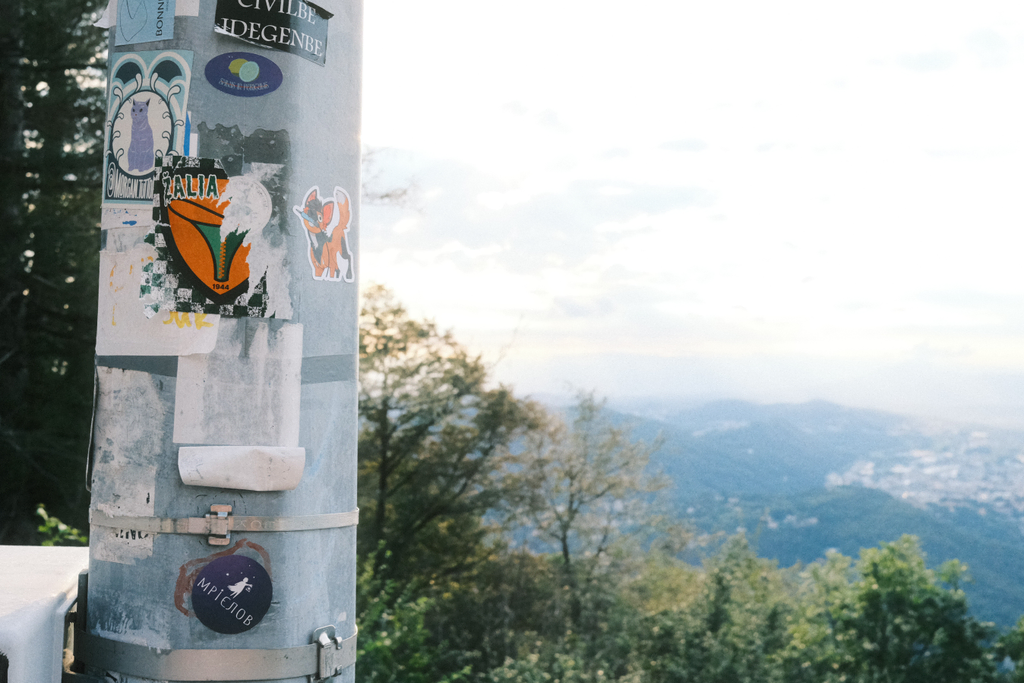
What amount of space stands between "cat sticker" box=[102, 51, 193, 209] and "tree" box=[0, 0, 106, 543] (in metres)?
9.69

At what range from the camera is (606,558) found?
1750cm

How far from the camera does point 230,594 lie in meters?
1.63

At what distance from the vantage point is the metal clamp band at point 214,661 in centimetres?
163

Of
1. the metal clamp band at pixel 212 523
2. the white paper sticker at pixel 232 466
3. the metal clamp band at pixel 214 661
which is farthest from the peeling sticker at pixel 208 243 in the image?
the metal clamp band at pixel 214 661

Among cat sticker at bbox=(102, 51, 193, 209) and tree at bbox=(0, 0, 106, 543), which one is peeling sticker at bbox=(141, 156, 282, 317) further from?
tree at bbox=(0, 0, 106, 543)

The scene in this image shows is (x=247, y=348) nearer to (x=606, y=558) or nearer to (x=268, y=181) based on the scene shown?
(x=268, y=181)

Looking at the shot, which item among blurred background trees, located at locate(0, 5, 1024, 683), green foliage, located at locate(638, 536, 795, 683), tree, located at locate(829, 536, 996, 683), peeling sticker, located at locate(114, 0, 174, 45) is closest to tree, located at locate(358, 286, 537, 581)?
blurred background trees, located at locate(0, 5, 1024, 683)

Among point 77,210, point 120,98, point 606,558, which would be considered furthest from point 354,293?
point 606,558

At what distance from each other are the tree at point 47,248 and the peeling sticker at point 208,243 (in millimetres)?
9846

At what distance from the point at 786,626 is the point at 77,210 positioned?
1109 centimetres

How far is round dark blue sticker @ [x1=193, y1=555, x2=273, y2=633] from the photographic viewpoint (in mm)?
1630

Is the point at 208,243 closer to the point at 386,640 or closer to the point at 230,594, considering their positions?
the point at 230,594

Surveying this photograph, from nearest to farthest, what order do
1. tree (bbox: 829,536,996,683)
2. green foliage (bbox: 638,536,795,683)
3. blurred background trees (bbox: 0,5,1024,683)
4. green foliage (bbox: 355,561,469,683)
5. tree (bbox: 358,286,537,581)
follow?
green foliage (bbox: 355,561,469,683) < green foliage (bbox: 638,536,795,683) < blurred background trees (bbox: 0,5,1024,683) < tree (bbox: 829,536,996,683) < tree (bbox: 358,286,537,581)

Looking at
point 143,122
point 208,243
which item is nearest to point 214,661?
point 208,243
